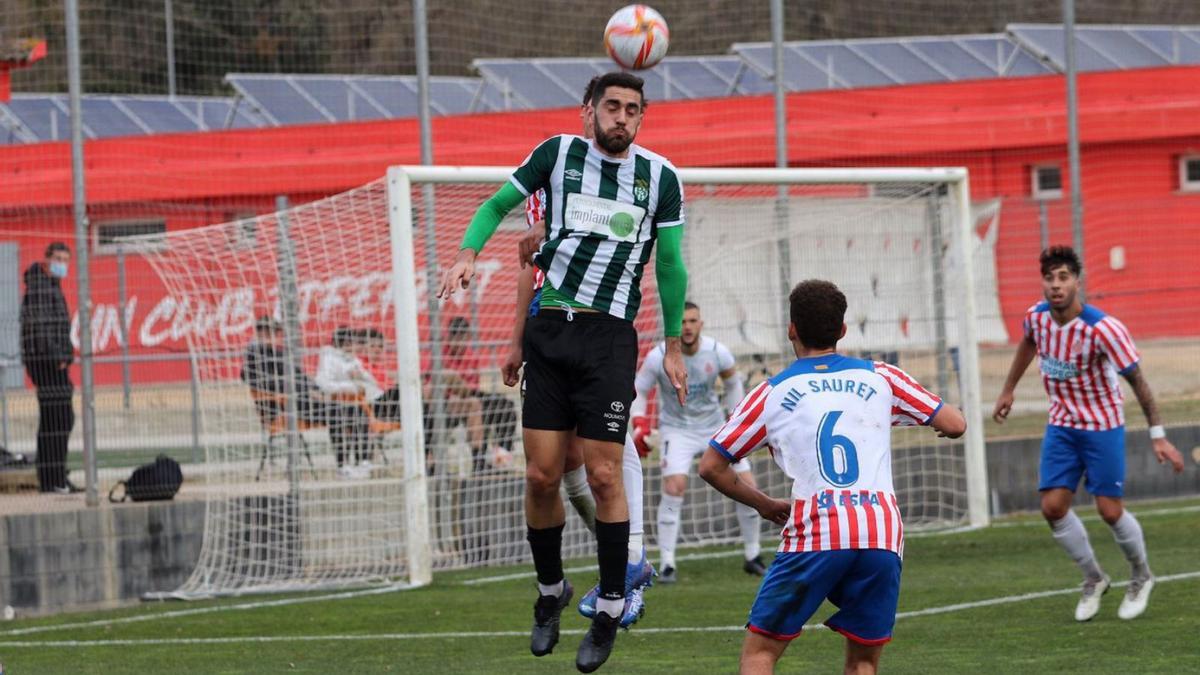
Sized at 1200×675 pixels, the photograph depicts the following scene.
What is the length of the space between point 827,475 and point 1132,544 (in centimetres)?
507

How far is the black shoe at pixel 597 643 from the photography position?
7031 mm

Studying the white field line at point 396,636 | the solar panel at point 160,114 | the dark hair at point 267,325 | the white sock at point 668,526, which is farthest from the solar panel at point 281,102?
the white field line at point 396,636

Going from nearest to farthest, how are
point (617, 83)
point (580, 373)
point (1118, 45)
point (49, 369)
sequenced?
1. point (617, 83)
2. point (580, 373)
3. point (49, 369)
4. point (1118, 45)

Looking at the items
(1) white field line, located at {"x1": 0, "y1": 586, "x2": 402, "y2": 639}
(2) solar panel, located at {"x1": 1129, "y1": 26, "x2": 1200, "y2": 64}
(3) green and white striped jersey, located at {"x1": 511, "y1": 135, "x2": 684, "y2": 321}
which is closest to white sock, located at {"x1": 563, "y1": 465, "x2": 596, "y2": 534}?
(3) green and white striped jersey, located at {"x1": 511, "y1": 135, "x2": 684, "y2": 321}

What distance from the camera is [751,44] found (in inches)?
741

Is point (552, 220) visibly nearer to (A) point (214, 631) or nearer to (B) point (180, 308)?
(A) point (214, 631)

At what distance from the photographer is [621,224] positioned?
7.14 m

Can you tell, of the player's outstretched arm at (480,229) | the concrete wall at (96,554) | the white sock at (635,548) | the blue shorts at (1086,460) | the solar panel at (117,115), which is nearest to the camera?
the player's outstretched arm at (480,229)

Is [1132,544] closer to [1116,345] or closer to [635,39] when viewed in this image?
[1116,345]

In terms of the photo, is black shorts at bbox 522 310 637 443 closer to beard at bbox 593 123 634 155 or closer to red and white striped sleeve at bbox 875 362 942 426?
beard at bbox 593 123 634 155

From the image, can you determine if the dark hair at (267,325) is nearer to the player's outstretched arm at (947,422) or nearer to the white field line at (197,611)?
the white field line at (197,611)

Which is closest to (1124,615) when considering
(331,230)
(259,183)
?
(331,230)

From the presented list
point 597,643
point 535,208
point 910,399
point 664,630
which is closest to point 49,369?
point 664,630

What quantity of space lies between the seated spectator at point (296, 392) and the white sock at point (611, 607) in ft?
21.5
